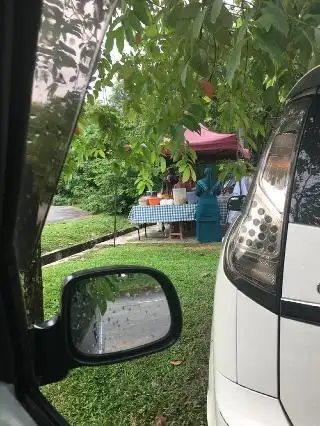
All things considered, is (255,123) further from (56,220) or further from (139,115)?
(56,220)

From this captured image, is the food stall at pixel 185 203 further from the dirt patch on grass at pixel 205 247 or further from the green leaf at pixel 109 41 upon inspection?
the green leaf at pixel 109 41

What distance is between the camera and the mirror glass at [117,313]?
1225 millimetres

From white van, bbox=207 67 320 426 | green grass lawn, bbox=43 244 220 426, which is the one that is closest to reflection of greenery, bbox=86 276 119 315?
white van, bbox=207 67 320 426

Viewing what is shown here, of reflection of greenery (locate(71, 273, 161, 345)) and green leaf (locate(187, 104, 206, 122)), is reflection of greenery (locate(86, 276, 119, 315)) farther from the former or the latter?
green leaf (locate(187, 104, 206, 122))

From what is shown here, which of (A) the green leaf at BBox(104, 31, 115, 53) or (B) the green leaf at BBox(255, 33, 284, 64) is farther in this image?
(A) the green leaf at BBox(104, 31, 115, 53)

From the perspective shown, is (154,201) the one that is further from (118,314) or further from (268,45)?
(118,314)

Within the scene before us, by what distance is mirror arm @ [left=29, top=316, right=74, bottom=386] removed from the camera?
43.6 inches

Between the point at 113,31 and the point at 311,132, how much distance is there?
1.23m

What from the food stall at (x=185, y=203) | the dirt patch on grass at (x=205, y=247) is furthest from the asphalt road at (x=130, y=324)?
the food stall at (x=185, y=203)

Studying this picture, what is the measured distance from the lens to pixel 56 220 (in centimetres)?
1677

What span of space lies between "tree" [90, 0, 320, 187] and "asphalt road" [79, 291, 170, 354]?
96 cm

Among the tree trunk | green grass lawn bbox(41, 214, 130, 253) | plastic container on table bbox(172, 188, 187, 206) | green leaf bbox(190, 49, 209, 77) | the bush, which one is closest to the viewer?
green leaf bbox(190, 49, 209, 77)

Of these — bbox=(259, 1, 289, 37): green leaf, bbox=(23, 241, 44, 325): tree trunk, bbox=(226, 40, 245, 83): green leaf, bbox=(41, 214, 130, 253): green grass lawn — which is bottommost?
bbox=(41, 214, 130, 253): green grass lawn

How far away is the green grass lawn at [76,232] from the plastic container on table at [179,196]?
2.27m
